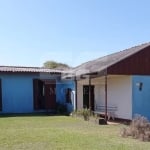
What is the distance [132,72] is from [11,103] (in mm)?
11301

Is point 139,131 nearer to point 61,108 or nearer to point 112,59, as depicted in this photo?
point 112,59

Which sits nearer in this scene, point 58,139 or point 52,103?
point 58,139

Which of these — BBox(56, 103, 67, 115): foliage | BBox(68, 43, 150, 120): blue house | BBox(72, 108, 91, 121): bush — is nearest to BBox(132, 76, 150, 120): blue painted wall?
BBox(68, 43, 150, 120): blue house

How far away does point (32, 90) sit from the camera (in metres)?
27.4

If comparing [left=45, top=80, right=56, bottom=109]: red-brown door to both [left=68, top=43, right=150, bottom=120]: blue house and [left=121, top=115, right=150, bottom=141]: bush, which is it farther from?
[left=121, top=115, right=150, bottom=141]: bush

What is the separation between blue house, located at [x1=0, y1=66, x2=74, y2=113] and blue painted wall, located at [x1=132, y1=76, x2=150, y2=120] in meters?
7.64

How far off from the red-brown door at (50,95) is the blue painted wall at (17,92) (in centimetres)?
113

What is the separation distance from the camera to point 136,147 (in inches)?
419

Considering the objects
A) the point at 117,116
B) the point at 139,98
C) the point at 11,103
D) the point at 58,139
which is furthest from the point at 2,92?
the point at 58,139

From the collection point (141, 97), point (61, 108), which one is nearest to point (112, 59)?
point (141, 97)

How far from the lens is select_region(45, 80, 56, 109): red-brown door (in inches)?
1111

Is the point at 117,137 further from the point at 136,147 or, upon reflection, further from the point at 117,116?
the point at 117,116

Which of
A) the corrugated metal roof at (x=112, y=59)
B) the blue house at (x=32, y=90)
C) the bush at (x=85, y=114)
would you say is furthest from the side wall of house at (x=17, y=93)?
the bush at (x=85, y=114)

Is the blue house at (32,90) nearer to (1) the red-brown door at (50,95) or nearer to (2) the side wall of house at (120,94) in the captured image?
(1) the red-brown door at (50,95)
